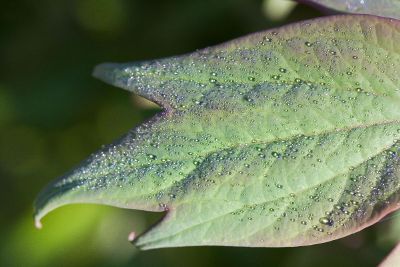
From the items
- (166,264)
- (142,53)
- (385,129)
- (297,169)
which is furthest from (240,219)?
(142,53)

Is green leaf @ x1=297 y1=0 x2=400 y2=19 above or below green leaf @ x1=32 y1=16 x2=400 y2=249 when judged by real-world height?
above

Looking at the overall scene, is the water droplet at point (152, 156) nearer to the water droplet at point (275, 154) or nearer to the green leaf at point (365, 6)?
Answer: the water droplet at point (275, 154)

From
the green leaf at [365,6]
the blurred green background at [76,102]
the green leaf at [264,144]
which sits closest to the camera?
the green leaf at [264,144]

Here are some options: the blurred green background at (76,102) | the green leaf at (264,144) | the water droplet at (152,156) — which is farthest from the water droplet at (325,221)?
the blurred green background at (76,102)

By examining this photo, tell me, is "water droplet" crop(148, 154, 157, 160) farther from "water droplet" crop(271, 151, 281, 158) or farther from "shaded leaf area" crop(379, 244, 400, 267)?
"shaded leaf area" crop(379, 244, 400, 267)

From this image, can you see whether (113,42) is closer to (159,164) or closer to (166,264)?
(166,264)

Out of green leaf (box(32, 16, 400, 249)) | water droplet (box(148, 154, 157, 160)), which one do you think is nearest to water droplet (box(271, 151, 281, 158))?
green leaf (box(32, 16, 400, 249))

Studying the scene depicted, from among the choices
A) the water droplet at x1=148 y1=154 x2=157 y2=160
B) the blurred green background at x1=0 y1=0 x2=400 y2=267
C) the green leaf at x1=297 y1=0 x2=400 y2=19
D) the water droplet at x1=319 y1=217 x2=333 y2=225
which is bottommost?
the water droplet at x1=319 y1=217 x2=333 y2=225
